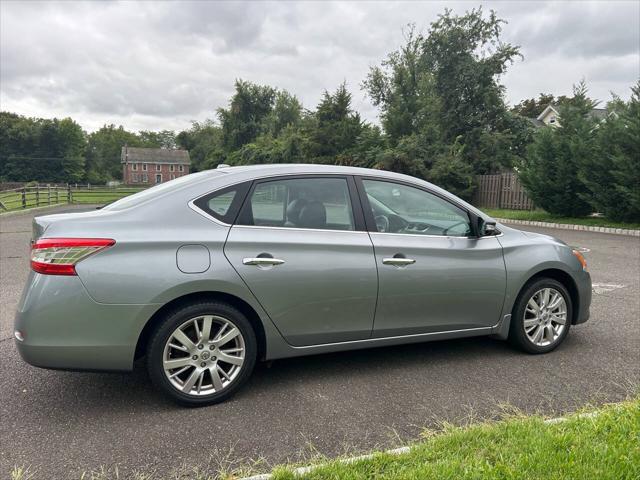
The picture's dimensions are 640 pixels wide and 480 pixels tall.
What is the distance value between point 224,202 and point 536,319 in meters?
2.80

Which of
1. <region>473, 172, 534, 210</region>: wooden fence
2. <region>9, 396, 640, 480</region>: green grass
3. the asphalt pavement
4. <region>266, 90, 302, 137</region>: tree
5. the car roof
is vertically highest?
<region>266, 90, 302, 137</region>: tree

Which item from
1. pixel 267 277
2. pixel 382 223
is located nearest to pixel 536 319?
pixel 382 223

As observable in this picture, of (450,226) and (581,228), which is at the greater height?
(450,226)

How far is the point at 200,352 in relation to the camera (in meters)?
3.17

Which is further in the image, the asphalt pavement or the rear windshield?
the rear windshield

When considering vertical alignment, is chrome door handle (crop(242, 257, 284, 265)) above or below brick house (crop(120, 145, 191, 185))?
below

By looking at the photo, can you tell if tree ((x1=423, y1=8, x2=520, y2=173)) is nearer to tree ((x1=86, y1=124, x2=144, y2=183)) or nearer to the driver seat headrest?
the driver seat headrest

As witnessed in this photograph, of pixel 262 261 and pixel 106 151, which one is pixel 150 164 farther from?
pixel 262 261

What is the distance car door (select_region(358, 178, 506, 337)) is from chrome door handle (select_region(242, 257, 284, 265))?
757mm

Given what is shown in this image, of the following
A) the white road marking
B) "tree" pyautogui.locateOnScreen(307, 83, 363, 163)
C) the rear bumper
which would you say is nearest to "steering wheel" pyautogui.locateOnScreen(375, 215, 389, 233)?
the rear bumper

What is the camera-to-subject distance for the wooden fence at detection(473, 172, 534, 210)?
22597 mm

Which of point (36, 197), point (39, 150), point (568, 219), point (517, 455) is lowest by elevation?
point (517, 455)

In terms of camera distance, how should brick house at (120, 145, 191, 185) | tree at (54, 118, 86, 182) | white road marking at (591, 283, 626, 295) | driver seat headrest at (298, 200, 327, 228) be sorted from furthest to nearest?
1. brick house at (120, 145, 191, 185)
2. tree at (54, 118, 86, 182)
3. white road marking at (591, 283, 626, 295)
4. driver seat headrest at (298, 200, 327, 228)

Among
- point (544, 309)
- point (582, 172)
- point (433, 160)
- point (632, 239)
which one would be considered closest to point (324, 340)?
point (544, 309)
